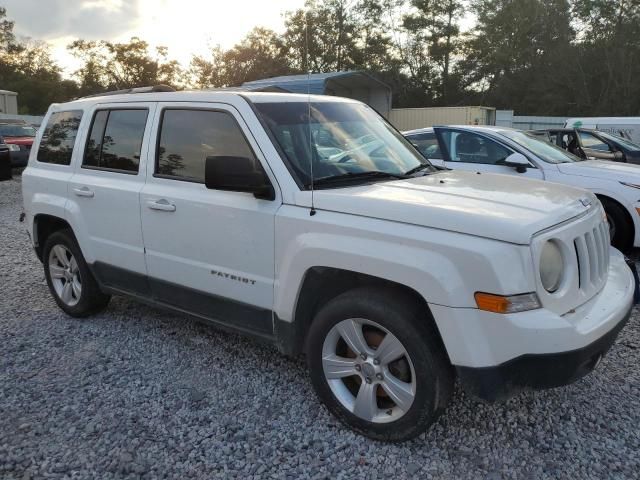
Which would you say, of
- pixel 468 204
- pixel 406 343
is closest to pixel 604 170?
pixel 468 204

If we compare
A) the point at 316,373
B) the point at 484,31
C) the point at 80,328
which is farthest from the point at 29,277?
the point at 484,31

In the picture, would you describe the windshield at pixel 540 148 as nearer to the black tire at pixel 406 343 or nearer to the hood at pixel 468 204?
the hood at pixel 468 204

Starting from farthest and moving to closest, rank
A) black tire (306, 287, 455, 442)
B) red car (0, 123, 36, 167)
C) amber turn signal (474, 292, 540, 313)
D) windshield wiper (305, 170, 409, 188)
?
→ red car (0, 123, 36, 167) < windshield wiper (305, 170, 409, 188) < black tire (306, 287, 455, 442) < amber turn signal (474, 292, 540, 313)

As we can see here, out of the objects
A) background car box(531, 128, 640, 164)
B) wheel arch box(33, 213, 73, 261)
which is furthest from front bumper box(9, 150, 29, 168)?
background car box(531, 128, 640, 164)

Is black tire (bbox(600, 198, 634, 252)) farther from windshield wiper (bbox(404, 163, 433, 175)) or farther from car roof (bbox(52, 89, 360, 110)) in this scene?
car roof (bbox(52, 89, 360, 110))

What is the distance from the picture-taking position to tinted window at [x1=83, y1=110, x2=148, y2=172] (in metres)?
3.96

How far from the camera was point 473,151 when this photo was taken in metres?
7.20

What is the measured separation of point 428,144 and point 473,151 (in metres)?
0.67

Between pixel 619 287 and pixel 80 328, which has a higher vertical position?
pixel 619 287

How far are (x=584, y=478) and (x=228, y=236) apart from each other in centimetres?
226

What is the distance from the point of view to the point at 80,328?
456cm

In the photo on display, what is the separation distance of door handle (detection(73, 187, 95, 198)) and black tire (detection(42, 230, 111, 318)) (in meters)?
0.45

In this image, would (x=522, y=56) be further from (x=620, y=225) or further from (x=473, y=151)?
(x=620, y=225)

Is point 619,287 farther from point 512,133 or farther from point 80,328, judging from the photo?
point 512,133
